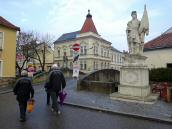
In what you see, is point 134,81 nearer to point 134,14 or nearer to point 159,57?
point 134,14

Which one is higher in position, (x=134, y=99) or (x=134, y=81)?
(x=134, y=81)

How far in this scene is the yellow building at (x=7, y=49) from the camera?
77.8 ft

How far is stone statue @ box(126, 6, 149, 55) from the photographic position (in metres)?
13.2

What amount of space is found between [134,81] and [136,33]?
2790 mm

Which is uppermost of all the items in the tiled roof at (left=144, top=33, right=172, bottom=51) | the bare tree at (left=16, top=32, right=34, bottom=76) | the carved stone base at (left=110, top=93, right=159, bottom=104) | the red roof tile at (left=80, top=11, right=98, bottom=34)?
the red roof tile at (left=80, top=11, right=98, bottom=34)

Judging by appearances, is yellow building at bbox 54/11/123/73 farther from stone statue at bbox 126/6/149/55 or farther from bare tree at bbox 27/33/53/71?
stone statue at bbox 126/6/149/55


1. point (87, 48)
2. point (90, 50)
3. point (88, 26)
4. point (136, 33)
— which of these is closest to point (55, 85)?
point (136, 33)

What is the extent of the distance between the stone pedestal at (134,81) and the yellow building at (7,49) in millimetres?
14875

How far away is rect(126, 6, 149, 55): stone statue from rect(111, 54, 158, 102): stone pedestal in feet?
1.89

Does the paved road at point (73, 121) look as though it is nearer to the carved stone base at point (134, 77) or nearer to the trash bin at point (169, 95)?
the carved stone base at point (134, 77)

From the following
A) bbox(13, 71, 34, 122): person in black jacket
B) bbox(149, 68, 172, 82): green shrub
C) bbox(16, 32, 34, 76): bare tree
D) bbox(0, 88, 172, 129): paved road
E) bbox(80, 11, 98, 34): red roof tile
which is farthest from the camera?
bbox(80, 11, 98, 34): red roof tile

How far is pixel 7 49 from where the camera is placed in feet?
80.2

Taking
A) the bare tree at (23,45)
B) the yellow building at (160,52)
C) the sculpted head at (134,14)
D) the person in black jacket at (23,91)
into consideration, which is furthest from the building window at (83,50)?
the person in black jacket at (23,91)

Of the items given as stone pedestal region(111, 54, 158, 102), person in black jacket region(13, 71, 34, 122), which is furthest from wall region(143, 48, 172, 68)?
person in black jacket region(13, 71, 34, 122)
